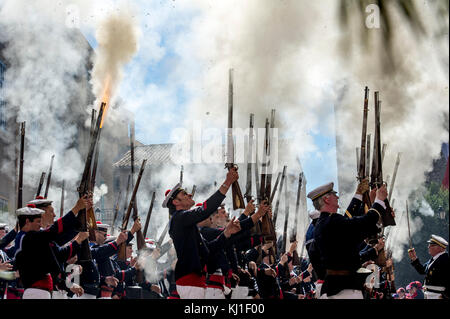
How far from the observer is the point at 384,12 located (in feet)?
47.1

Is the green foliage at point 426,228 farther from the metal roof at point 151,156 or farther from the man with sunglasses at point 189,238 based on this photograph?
the man with sunglasses at point 189,238

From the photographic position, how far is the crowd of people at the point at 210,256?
5105mm

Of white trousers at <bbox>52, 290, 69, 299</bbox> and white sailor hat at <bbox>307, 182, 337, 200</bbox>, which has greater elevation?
white sailor hat at <bbox>307, 182, 337, 200</bbox>

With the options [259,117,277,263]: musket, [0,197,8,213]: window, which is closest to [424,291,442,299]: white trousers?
[259,117,277,263]: musket

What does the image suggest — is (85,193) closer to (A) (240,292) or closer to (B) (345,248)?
(A) (240,292)

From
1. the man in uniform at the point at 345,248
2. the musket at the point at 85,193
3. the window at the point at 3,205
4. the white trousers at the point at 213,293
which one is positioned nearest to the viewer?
the man in uniform at the point at 345,248

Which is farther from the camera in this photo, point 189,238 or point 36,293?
point 189,238

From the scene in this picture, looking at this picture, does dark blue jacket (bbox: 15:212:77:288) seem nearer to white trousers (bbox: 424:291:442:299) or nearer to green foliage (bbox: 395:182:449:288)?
white trousers (bbox: 424:291:442:299)

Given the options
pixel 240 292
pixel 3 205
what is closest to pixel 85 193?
pixel 240 292

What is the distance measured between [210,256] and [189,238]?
626mm

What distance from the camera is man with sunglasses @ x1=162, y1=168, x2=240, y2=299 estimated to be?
5.70 metres

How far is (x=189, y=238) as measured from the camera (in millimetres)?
5812

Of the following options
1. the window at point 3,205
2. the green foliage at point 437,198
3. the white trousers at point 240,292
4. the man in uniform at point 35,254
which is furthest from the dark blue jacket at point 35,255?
the green foliage at point 437,198
